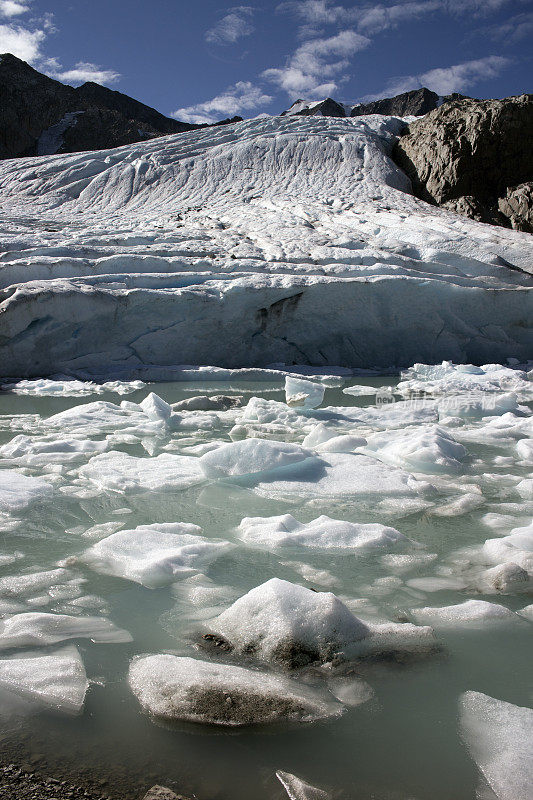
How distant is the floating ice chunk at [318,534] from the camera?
2.00m

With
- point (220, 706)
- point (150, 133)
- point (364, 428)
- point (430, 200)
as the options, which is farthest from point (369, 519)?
point (150, 133)

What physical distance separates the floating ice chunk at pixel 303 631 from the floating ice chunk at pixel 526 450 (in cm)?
208

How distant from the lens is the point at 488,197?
14.0 metres

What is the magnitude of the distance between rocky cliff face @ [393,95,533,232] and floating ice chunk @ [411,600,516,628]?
13618mm

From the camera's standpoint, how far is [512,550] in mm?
1868

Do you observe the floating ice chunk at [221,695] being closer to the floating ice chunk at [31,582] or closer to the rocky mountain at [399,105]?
the floating ice chunk at [31,582]

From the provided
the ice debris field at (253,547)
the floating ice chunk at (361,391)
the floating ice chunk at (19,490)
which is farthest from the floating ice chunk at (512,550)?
the floating ice chunk at (361,391)

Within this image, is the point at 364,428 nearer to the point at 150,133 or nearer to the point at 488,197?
the point at 488,197

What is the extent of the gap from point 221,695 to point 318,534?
942mm

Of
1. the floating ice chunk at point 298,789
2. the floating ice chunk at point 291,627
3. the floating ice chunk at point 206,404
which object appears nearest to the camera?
the floating ice chunk at point 298,789

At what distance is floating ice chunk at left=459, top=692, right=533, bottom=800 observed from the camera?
97 centimetres

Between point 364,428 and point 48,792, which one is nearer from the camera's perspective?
point 48,792

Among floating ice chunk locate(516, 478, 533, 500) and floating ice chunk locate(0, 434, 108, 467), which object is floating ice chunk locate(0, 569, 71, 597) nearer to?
floating ice chunk locate(0, 434, 108, 467)

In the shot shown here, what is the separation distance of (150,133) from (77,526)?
29168 millimetres
